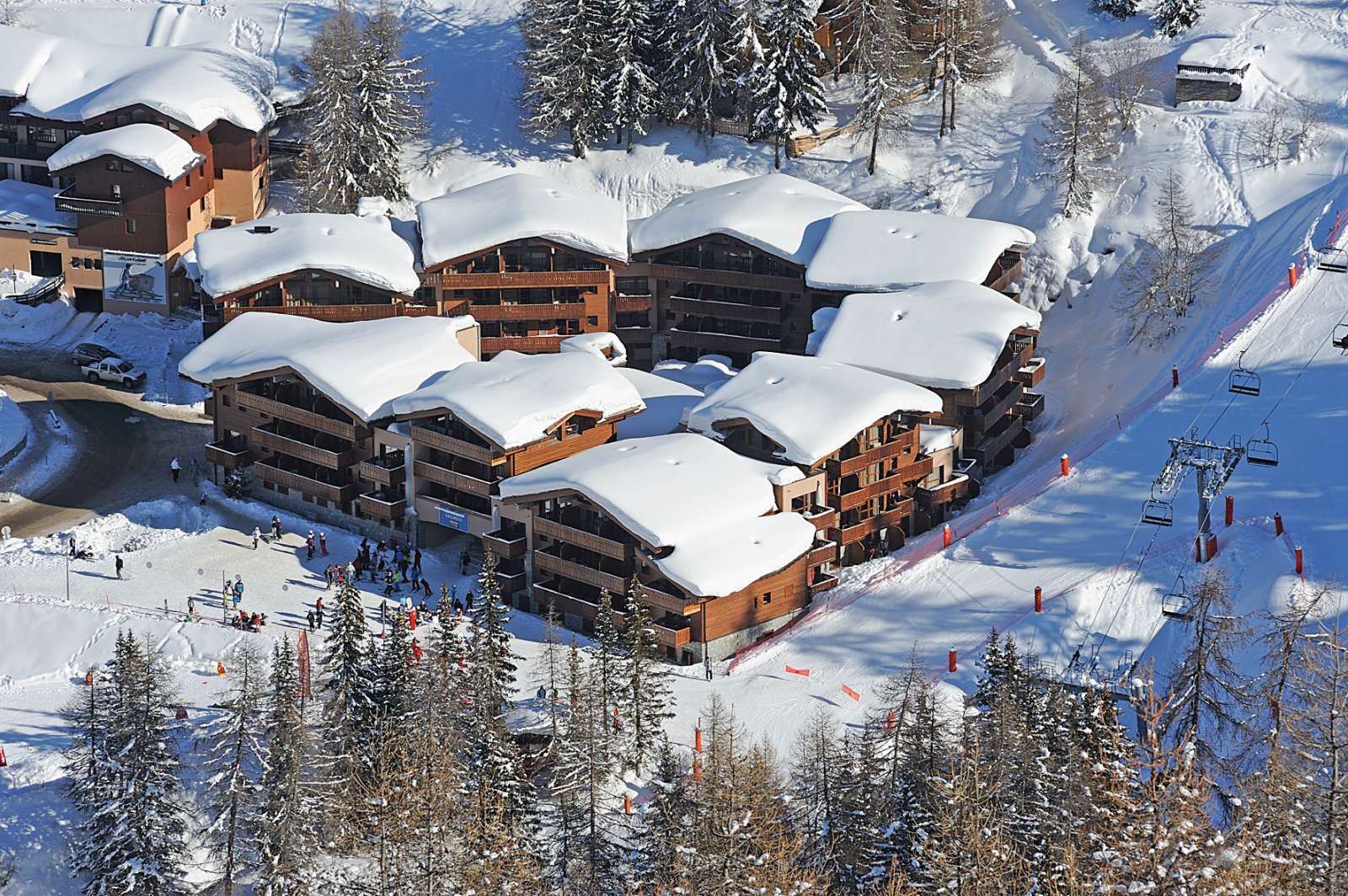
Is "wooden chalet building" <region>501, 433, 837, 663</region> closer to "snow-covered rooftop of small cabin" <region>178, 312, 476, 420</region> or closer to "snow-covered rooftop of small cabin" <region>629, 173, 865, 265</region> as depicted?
"snow-covered rooftop of small cabin" <region>178, 312, 476, 420</region>

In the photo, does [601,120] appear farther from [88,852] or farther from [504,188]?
[88,852]

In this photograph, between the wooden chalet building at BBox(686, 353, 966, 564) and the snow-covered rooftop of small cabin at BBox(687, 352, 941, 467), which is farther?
the wooden chalet building at BBox(686, 353, 966, 564)

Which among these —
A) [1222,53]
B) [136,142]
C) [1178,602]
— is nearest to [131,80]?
[136,142]

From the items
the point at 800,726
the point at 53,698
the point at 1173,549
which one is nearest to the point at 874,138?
the point at 1173,549

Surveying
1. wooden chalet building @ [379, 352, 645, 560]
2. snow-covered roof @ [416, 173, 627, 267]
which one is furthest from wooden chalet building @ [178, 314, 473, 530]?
snow-covered roof @ [416, 173, 627, 267]

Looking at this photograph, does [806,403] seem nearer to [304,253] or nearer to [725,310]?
[725,310]

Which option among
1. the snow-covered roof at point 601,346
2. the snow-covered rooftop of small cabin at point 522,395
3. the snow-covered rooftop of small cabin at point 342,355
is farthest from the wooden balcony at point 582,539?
the snow-covered roof at point 601,346
